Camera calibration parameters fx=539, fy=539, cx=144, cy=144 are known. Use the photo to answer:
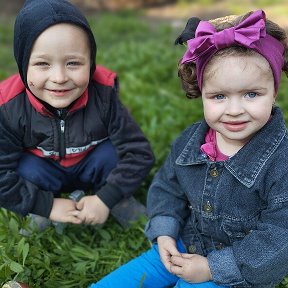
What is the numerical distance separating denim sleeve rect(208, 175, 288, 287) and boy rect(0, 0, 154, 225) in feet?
2.65

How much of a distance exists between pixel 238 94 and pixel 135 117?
1.90 m

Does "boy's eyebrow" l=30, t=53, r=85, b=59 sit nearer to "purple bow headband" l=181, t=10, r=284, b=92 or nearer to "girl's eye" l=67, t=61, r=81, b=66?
"girl's eye" l=67, t=61, r=81, b=66

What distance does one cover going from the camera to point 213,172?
7.04 ft

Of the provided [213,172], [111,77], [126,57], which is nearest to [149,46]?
[126,57]

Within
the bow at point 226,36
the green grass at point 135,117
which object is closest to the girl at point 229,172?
the bow at point 226,36

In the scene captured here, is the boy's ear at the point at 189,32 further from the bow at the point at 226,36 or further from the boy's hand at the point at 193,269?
the boy's hand at the point at 193,269

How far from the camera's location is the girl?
192 cm

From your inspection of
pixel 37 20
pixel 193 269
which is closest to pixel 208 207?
pixel 193 269

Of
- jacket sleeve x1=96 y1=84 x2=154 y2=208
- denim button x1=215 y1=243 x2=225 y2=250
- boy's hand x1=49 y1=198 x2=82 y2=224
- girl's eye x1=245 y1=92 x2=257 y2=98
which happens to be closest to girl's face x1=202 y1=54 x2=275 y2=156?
girl's eye x1=245 y1=92 x2=257 y2=98

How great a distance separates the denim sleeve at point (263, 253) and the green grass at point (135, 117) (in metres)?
0.70

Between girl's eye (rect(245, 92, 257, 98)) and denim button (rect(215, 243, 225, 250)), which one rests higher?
girl's eye (rect(245, 92, 257, 98))

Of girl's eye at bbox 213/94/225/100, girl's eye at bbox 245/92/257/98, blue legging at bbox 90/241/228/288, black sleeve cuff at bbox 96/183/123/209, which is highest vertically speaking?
girl's eye at bbox 245/92/257/98

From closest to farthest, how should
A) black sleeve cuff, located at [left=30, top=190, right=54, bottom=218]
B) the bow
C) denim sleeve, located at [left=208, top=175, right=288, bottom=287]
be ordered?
the bow, denim sleeve, located at [left=208, top=175, right=288, bottom=287], black sleeve cuff, located at [left=30, top=190, right=54, bottom=218]

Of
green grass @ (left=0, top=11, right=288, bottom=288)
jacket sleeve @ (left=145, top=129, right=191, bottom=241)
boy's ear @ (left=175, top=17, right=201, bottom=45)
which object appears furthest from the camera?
green grass @ (left=0, top=11, right=288, bottom=288)
